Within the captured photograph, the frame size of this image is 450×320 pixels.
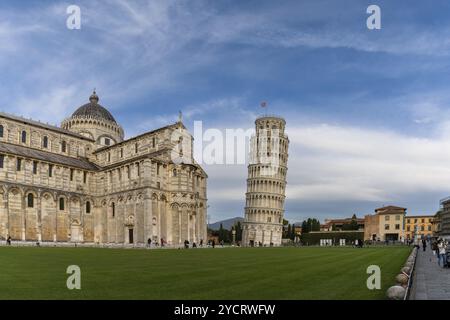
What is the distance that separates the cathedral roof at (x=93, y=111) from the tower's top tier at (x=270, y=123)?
41249 millimetres

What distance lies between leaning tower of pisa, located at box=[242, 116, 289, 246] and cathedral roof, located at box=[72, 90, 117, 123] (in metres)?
40.1

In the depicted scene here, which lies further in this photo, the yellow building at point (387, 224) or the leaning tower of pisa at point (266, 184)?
the yellow building at point (387, 224)

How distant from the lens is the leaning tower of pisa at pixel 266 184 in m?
96.5

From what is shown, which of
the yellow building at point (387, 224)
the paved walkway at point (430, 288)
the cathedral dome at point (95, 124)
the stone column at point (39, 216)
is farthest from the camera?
the yellow building at point (387, 224)

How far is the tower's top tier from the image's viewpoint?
4023 inches

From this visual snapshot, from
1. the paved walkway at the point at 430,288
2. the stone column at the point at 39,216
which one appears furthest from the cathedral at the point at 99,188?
the paved walkway at the point at 430,288

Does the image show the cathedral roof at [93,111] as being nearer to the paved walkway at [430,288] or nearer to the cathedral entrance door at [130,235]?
the cathedral entrance door at [130,235]

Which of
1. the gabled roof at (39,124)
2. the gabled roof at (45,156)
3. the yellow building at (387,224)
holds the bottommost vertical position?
the yellow building at (387,224)

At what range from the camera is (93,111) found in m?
72.1

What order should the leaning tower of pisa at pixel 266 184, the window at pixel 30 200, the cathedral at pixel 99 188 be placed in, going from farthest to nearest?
the leaning tower of pisa at pixel 266 184 → the window at pixel 30 200 → the cathedral at pixel 99 188

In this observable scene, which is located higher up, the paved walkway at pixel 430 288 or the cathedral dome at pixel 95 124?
the cathedral dome at pixel 95 124
